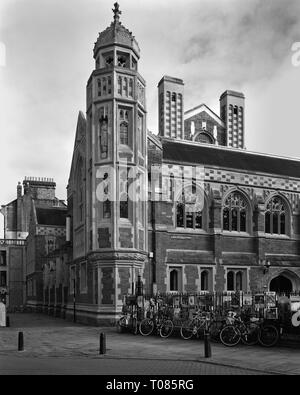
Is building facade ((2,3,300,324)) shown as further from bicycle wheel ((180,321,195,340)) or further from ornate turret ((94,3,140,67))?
bicycle wheel ((180,321,195,340))

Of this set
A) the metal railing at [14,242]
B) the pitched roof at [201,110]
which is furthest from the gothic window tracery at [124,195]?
the metal railing at [14,242]

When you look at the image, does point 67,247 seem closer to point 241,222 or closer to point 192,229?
point 192,229

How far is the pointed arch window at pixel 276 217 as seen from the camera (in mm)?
37438

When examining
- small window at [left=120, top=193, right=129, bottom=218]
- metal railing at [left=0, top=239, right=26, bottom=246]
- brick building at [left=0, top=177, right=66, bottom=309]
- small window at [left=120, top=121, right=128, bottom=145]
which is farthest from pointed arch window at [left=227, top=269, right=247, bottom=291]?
metal railing at [left=0, top=239, right=26, bottom=246]

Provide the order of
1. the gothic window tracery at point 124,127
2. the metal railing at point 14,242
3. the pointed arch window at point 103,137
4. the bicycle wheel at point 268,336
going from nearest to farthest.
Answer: the bicycle wheel at point 268,336 < the pointed arch window at point 103,137 < the gothic window tracery at point 124,127 < the metal railing at point 14,242

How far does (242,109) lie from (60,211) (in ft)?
68.6

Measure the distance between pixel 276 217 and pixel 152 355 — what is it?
22.6 m

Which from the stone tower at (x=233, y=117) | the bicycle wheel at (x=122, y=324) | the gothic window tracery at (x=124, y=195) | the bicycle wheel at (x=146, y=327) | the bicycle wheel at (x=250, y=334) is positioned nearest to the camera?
the bicycle wheel at (x=250, y=334)

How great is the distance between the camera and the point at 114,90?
30922 millimetres

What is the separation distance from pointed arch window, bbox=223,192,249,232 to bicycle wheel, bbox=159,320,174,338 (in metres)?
14.2

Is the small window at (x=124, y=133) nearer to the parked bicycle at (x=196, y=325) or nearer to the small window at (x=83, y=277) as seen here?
the small window at (x=83, y=277)

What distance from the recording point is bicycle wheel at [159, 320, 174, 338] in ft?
73.9

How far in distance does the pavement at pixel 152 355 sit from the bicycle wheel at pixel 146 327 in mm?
507
